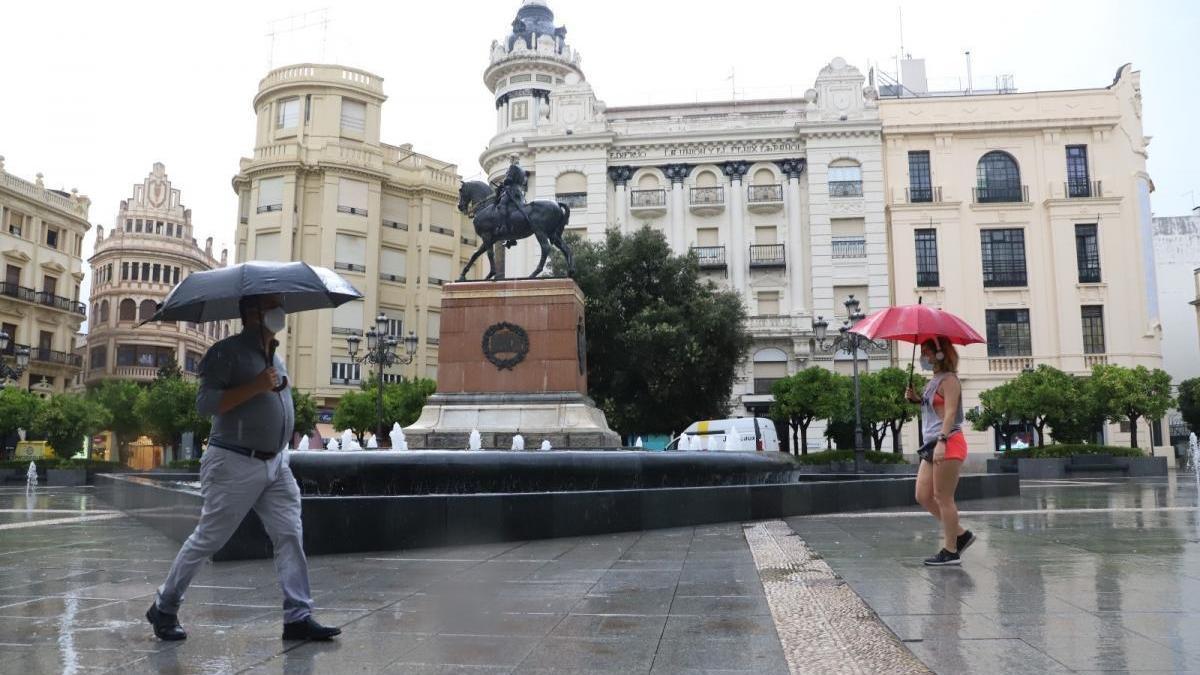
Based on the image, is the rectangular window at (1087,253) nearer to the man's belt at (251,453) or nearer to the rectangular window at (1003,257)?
the rectangular window at (1003,257)

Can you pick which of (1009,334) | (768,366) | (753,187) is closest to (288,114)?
(753,187)

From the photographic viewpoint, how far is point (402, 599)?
566cm

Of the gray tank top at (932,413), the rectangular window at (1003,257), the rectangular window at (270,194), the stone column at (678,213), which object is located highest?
the rectangular window at (270,194)

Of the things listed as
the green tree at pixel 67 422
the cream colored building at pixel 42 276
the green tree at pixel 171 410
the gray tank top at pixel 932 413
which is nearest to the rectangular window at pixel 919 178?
the green tree at pixel 171 410

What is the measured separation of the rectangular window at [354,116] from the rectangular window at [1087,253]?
36426 mm

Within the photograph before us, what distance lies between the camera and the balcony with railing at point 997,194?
4225 cm

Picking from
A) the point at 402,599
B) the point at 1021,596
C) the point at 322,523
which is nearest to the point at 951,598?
the point at 1021,596

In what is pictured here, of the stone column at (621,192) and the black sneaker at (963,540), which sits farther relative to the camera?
the stone column at (621,192)

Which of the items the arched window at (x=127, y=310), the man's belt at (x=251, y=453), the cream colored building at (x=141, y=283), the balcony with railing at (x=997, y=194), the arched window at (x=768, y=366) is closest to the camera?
the man's belt at (x=251, y=453)

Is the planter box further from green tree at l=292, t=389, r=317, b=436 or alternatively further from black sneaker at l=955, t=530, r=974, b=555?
black sneaker at l=955, t=530, r=974, b=555

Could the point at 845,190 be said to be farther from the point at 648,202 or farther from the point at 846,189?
the point at 648,202

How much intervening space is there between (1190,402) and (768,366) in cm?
2740

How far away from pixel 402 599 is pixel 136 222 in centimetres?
6434

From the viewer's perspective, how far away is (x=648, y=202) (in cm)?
4303
